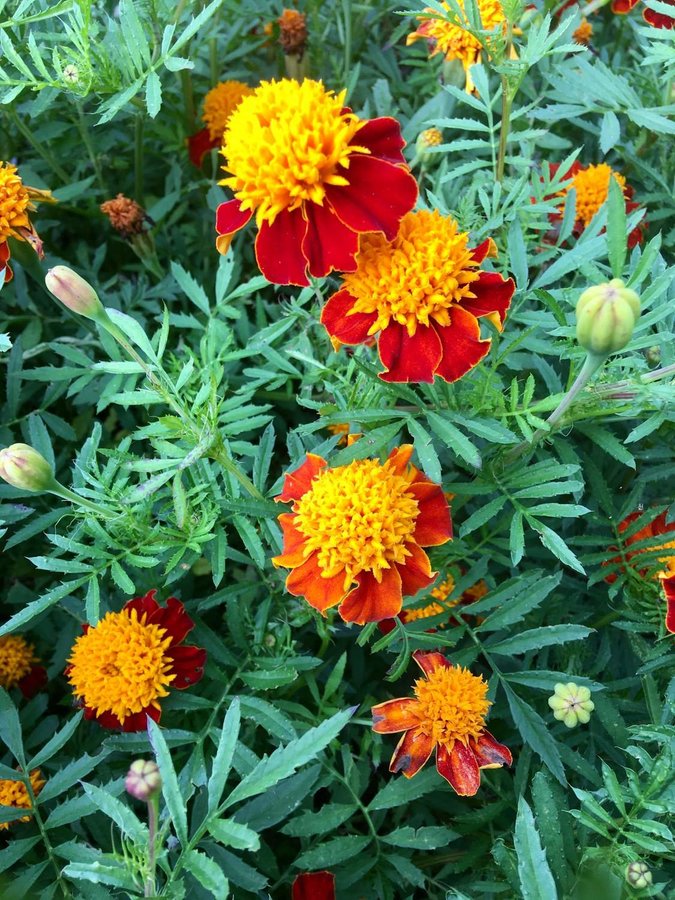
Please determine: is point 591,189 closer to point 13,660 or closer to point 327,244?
point 327,244

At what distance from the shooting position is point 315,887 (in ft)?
3.04

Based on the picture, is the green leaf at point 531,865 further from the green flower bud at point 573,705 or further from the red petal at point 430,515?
the red petal at point 430,515

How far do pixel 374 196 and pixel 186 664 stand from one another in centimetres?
64

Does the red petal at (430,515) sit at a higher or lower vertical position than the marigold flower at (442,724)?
higher

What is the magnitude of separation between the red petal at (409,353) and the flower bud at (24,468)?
0.38 meters

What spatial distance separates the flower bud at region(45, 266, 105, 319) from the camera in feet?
2.76

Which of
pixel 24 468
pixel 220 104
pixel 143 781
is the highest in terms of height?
pixel 220 104

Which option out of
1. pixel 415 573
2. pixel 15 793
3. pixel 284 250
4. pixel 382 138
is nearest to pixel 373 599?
pixel 415 573

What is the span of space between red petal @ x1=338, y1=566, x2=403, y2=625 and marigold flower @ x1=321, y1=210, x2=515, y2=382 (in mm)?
225

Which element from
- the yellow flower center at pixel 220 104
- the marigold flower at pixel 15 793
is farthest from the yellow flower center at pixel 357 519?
the yellow flower center at pixel 220 104

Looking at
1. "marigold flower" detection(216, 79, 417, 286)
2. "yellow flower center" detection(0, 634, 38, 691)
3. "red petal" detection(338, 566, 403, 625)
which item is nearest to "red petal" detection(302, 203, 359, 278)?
"marigold flower" detection(216, 79, 417, 286)

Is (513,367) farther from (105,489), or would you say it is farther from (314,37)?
(314,37)

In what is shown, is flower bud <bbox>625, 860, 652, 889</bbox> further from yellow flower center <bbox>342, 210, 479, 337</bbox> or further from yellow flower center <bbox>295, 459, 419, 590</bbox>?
yellow flower center <bbox>342, 210, 479, 337</bbox>

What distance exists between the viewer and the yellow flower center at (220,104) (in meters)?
1.51
